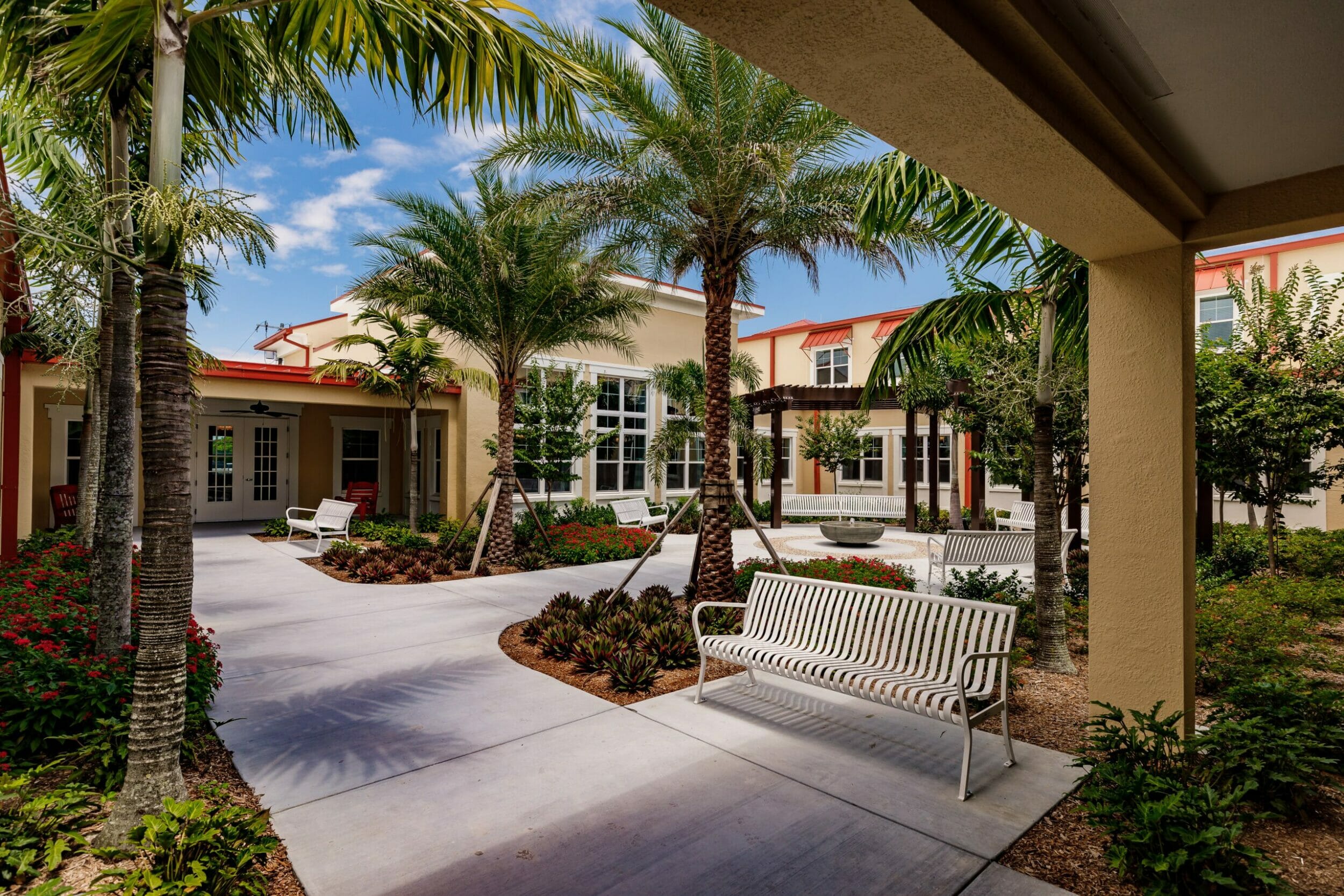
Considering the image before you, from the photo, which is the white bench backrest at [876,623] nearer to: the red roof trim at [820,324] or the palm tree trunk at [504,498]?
the palm tree trunk at [504,498]

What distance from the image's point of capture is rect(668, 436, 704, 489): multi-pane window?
19.8 meters

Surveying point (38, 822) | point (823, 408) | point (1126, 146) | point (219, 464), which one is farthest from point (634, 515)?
point (1126, 146)

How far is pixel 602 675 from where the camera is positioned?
553cm

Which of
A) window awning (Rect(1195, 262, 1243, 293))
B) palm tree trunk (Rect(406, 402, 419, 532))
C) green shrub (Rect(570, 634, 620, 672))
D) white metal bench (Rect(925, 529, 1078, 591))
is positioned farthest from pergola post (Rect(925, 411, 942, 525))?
green shrub (Rect(570, 634, 620, 672))

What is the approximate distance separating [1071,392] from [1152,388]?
4.53 m

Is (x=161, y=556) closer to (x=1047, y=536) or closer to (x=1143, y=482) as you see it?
(x=1143, y=482)

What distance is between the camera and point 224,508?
17094 millimetres

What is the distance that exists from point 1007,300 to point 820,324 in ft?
63.1

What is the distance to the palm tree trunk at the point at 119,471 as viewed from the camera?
4285mm

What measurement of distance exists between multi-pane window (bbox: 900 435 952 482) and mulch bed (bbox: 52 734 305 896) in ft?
65.7

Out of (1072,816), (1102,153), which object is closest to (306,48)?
(1102,153)

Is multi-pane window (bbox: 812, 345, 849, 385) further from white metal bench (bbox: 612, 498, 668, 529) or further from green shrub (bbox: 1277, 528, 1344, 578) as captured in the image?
green shrub (bbox: 1277, 528, 1344, 578)

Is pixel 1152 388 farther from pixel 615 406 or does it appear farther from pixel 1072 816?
pixel 615 406

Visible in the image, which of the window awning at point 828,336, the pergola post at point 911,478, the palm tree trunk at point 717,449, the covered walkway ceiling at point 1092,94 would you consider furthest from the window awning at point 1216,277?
the covered walkway ceiling at point 1092,94
